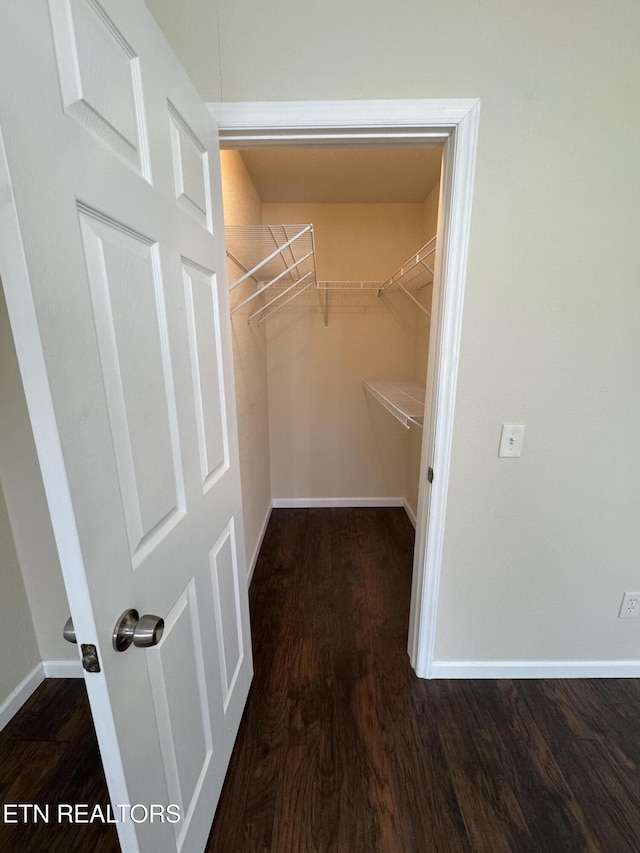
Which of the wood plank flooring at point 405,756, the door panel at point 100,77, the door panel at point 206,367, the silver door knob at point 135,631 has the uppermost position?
the door panel at point 100,77

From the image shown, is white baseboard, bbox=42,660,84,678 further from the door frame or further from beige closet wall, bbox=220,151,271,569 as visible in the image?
the door frame

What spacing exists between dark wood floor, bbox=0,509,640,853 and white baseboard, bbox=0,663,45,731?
29 millimetres

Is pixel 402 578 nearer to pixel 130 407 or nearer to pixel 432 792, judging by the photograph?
pixel 432 792

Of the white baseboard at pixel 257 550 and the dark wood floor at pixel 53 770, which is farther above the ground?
the white baseboard at pixel 257 550

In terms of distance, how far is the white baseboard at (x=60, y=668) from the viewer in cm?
144

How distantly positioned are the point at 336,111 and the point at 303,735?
2.11 m

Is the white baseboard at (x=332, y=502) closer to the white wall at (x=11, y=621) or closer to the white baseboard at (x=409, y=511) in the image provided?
the white baseboard at (x=409, y=511)

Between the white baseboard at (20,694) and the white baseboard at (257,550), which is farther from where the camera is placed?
the white baseboard at (257,550)

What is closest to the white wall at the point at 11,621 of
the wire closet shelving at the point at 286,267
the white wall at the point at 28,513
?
the white wall at the point at 28,513

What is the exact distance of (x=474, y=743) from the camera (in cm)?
122

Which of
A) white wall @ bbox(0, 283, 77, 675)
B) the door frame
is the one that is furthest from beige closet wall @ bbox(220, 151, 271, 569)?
white wall @ bbox(0, 283, 77, 675)

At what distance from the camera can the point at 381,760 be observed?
1165 millimetres

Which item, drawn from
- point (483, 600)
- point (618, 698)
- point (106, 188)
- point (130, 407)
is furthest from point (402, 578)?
point (106, 188)

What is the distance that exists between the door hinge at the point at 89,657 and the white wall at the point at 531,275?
1145mm
